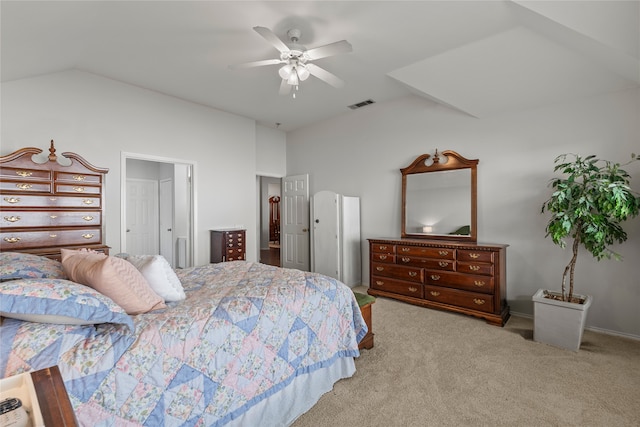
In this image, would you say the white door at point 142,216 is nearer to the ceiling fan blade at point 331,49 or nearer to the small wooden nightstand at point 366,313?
the ceiling fan blade at point 331,49

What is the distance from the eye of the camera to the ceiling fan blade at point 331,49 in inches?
90.4

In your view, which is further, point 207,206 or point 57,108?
point 207,206

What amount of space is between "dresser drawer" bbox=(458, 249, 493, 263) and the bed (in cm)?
173

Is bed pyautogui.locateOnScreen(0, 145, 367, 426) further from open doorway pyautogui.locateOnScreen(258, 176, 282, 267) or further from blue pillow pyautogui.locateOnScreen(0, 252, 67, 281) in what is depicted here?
open doorway pyautogui.locateOnScreen(258, 176, 282, 267)

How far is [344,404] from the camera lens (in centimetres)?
191

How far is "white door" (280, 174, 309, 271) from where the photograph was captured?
569 cm

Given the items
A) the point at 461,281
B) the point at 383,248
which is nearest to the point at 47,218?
the point at 383,248

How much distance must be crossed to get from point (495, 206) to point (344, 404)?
2.93 meters

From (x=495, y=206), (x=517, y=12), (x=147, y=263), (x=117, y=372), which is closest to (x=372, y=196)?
(x=495, y=206)

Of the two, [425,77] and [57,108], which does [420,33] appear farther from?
[57,108]

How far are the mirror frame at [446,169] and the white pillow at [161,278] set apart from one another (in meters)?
3.23

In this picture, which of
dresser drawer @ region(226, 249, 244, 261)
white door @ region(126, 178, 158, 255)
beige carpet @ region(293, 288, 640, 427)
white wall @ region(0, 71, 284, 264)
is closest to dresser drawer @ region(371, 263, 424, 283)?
beige carpet @ region(293, 288, 640, 427)

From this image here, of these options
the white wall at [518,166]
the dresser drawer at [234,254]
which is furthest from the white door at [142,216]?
the white wall at [518,166]

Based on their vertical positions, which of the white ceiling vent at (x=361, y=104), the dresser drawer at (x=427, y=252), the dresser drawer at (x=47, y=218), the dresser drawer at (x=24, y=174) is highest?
the white ceiling vent at (x=361, y=104)
